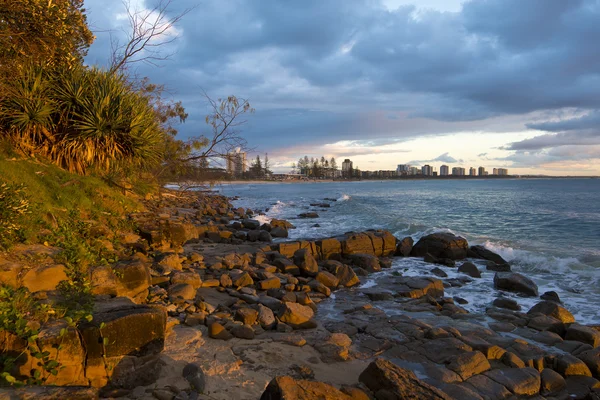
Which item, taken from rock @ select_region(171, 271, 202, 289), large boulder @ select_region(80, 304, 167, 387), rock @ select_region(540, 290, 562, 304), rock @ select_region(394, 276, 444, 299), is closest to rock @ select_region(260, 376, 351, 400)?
large boulder @ select_region(80, 304, 167, 387)

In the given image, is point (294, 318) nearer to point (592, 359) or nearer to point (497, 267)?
point (592, 359)

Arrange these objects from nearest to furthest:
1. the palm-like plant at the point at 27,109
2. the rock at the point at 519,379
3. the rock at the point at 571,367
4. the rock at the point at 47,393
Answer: the rock at the point at 47,393 < the rock at the point at 519,379 < the rock at the point at 571,367 < the palm-like plant at the point at 27,109

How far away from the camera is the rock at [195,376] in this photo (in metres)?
4.16

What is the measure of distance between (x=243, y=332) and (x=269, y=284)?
3386mm

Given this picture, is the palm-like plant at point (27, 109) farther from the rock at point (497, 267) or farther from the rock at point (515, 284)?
the rock at point (497, 267)

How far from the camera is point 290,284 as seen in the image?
9.63 m

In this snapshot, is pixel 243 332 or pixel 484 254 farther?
pixel 484 254

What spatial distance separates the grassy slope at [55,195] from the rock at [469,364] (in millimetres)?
7220

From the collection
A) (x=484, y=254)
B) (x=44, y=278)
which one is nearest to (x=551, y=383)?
(x=44, y=278)

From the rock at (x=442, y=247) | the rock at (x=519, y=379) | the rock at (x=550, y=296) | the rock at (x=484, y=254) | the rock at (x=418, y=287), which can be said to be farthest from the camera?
the rock at (x=442, y=247)

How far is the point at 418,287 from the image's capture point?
1024 cm

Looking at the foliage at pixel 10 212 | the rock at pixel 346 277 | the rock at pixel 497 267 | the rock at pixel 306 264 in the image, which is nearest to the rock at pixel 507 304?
the rock at pixel 346 277

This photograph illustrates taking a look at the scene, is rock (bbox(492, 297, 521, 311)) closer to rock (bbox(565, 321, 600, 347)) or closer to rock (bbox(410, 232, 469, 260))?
rock (bbox(565, 321, 600, 347))

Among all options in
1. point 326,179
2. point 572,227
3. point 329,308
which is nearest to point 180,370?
point 329,308
